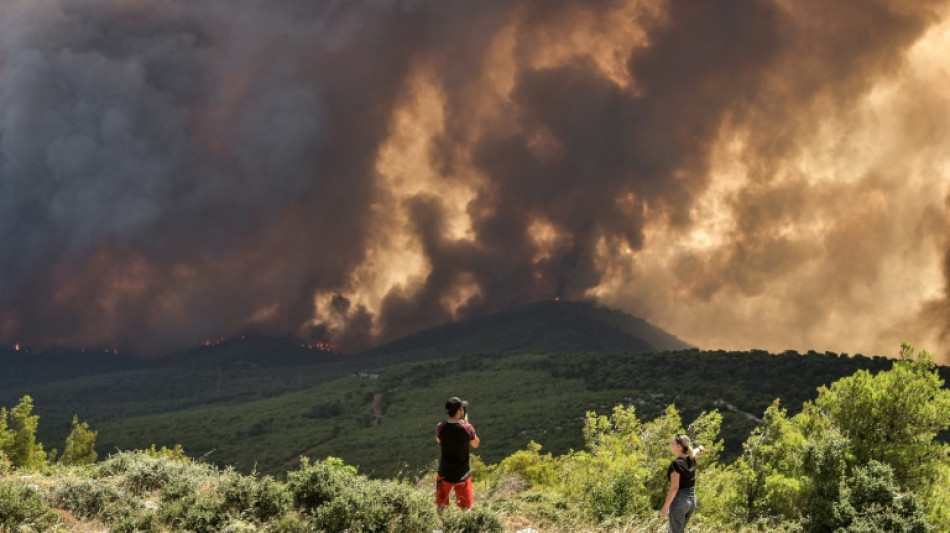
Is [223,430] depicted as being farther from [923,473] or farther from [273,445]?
[923,473]

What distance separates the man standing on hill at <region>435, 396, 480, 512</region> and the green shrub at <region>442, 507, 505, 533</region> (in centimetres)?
76

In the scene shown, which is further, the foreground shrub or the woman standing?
the foreground shrub

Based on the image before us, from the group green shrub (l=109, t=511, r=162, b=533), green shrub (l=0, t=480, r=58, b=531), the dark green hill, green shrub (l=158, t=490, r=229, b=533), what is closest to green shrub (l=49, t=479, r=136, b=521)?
green shrub (l=109, t=511, r=162, b=533)

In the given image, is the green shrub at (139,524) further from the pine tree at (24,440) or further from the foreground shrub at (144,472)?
the pine tree at (24,440)

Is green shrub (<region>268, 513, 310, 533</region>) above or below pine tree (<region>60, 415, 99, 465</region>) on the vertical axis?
above

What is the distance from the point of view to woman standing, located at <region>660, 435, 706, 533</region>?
39.4ft

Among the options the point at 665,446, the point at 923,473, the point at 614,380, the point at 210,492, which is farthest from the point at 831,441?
the point at 614,380

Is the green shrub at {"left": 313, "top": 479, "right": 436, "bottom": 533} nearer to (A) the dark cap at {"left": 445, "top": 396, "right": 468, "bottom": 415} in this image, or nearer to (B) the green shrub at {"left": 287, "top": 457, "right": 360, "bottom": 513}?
(B) the green shrub at {"left": 287, "top": 457, "right": 360, "bottom": 513}

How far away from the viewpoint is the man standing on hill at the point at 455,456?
494 inches

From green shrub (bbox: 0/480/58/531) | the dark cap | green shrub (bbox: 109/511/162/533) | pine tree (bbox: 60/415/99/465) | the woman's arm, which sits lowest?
pine tree (bbox: 60/415/99/465)

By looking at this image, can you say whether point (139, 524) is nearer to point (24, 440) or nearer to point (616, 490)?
point (616, 490)

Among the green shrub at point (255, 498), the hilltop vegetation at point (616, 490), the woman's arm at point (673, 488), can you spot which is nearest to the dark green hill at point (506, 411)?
the hilltop vegetation at point (616, 490)

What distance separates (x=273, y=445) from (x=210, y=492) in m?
141

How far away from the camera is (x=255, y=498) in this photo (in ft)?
40.0
